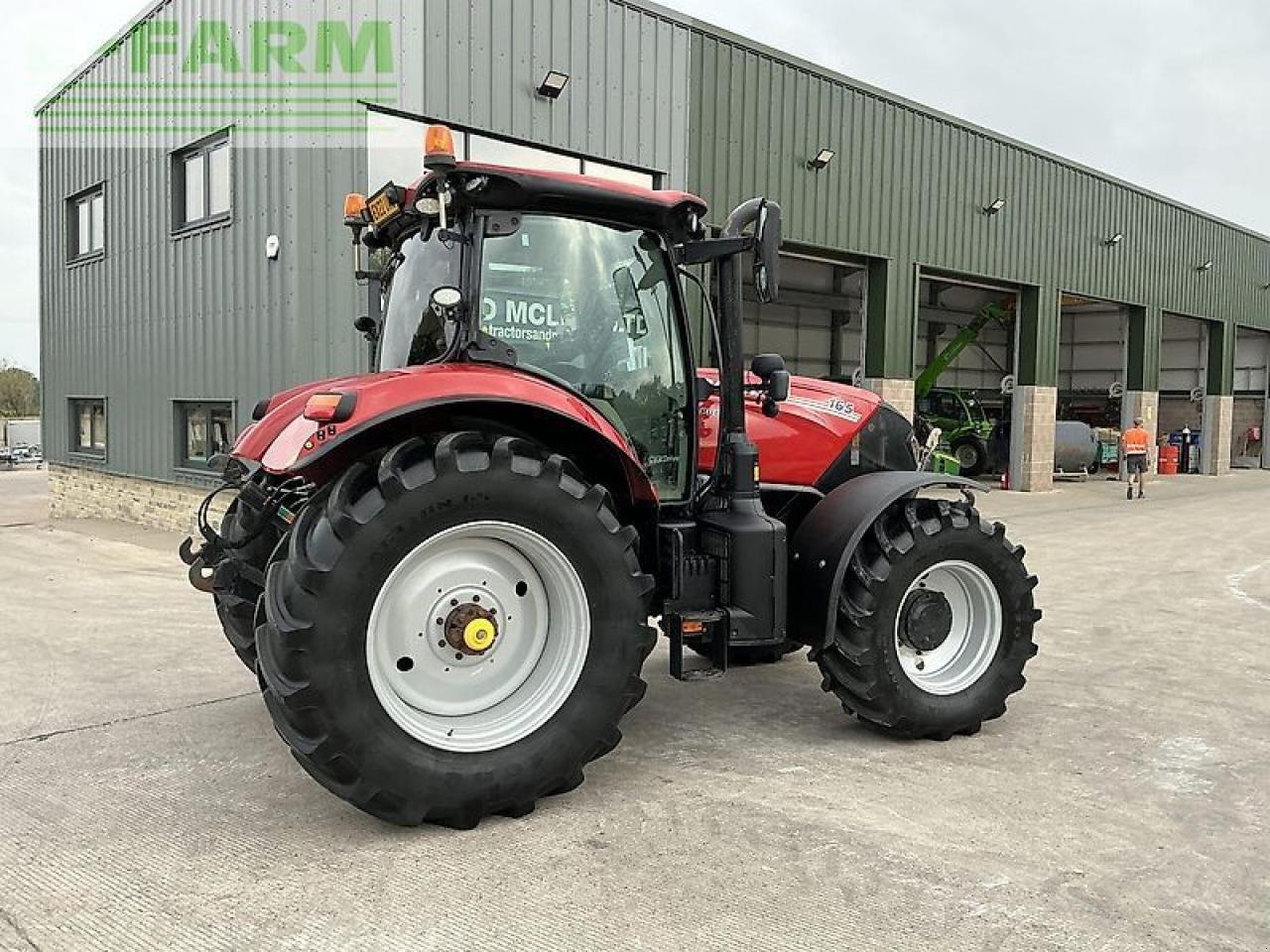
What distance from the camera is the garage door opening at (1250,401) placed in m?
30.8

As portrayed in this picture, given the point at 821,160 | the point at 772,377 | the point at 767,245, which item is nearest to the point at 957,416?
the point at 821,160

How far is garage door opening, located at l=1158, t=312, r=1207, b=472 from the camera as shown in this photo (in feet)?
98.2

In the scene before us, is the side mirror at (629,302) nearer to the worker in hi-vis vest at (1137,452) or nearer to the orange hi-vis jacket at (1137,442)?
the worker in hi-vis vest at (1137,452)

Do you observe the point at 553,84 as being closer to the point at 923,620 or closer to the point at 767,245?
the point at 767,245

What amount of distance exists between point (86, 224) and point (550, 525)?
14.2m

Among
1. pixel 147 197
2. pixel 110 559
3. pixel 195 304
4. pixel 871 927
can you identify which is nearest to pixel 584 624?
pixel 871 927

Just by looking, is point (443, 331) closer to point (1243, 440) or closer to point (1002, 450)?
point (1002, 450)

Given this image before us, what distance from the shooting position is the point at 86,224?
1486cm

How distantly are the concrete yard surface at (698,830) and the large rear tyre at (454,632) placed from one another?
23cm

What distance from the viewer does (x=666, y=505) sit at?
14.3ft

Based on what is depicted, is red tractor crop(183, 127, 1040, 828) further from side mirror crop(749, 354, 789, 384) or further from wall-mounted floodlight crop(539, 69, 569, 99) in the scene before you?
wall-mounted floodlight crop(539, 69, 569, 99)

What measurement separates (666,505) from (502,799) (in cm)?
144

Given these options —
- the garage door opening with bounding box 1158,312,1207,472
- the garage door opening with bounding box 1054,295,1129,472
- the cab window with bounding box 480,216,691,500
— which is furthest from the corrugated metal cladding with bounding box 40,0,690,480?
the garage door opening with bounding box 1054,295,1129,472

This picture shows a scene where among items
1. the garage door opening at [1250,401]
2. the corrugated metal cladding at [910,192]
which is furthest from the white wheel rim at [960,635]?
the garage door opening at [1250,401]
